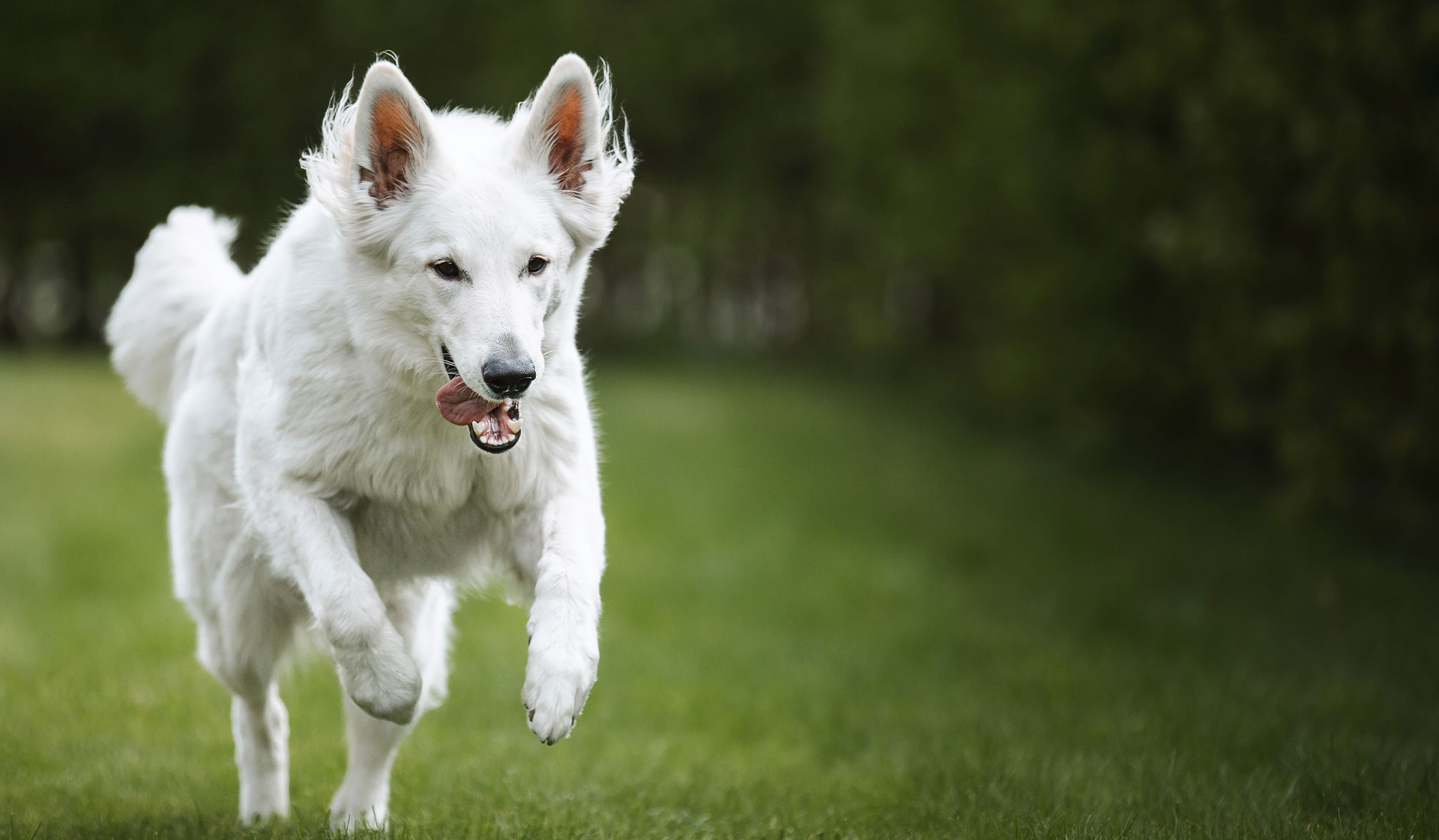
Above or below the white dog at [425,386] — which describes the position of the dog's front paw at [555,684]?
below

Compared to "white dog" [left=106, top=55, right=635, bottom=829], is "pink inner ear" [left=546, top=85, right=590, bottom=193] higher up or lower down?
higher up

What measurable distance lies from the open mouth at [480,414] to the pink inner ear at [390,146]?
68 centimetres

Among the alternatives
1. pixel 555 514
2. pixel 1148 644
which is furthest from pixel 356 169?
pixel 1148 644

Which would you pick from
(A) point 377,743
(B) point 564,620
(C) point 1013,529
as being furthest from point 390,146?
(C) point 1013,529

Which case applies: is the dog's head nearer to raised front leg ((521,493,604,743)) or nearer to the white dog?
the white dog

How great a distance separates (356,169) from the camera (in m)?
4.48

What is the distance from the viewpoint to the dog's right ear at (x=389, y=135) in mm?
4336

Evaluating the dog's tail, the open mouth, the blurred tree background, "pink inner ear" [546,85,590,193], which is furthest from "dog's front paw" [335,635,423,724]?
the dog's tail

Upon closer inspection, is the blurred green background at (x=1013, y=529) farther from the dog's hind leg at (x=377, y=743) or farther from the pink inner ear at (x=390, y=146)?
the pink inner ear at (x=390, y=146)

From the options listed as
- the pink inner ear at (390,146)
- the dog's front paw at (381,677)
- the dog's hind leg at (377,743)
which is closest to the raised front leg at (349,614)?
the dog's front paw at (381,677)

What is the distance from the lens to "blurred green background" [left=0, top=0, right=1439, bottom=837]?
242 inches

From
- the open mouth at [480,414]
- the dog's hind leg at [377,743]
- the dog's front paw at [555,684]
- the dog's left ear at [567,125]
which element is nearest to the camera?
the dog's front paw at [555,684]

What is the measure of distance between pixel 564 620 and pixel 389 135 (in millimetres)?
1659

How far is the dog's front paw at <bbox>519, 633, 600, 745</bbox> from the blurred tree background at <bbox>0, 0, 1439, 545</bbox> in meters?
2.02
